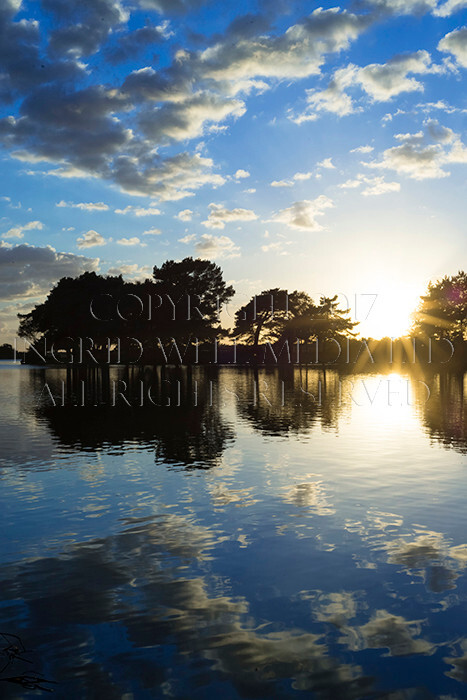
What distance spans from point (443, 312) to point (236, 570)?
102 metres

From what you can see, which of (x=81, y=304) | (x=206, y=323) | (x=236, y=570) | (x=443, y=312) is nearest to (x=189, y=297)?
(x=206, y=323)

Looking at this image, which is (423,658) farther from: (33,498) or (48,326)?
(48,326)

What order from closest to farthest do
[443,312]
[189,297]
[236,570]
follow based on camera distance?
[236,570] → [189,297] → [443,312]

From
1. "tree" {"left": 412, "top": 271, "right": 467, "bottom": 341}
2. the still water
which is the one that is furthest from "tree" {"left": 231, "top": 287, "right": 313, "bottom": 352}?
the still water

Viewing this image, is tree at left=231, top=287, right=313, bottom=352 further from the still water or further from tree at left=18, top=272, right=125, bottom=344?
the still water

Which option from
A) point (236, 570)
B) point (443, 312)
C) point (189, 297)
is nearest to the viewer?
point (236, 570)

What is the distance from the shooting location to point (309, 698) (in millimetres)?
4961

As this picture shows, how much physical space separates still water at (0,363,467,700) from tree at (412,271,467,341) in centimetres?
8884

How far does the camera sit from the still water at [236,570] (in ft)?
17.7

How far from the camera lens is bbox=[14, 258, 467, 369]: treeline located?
303 ft

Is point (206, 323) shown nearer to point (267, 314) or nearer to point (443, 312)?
point (267, 314)

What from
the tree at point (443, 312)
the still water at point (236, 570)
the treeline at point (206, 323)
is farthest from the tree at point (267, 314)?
the still water at point (236, 570)

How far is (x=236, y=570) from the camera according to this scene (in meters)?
8.02

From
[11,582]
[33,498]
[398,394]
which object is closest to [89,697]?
[11,582]
